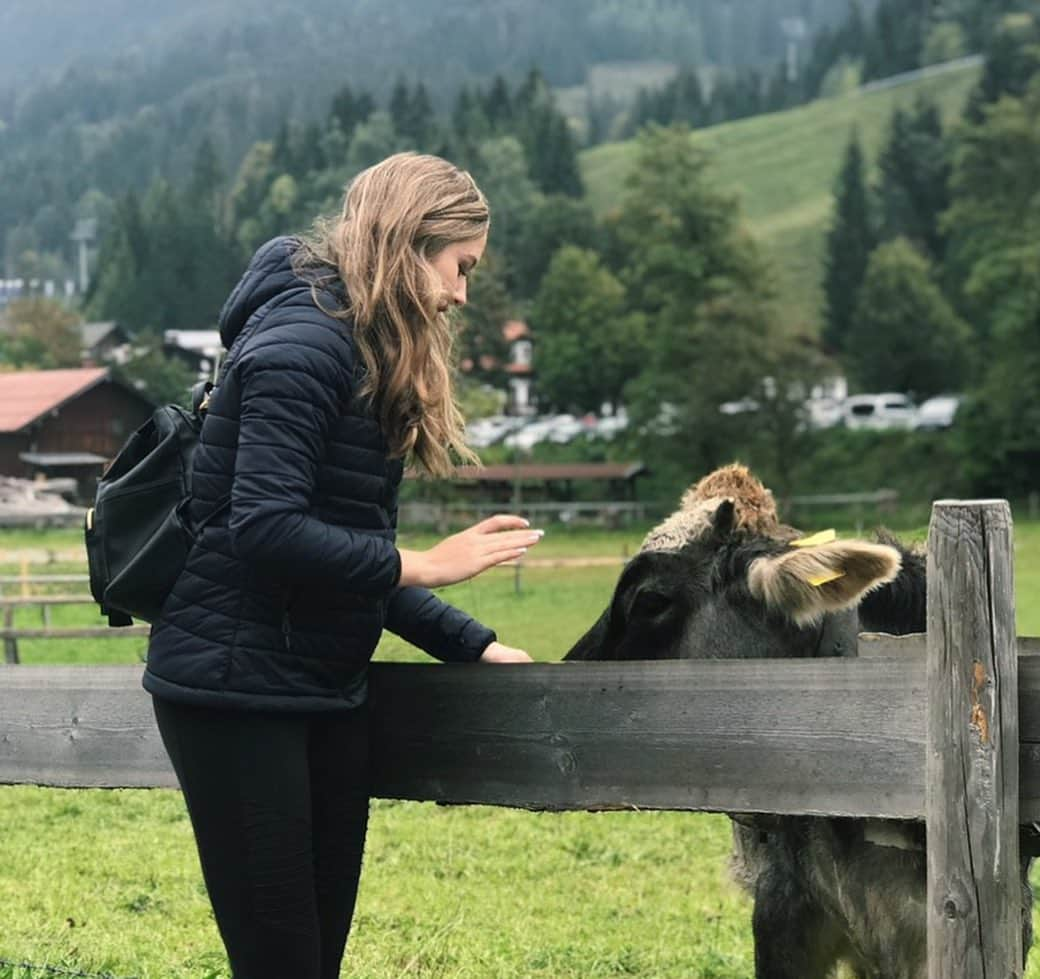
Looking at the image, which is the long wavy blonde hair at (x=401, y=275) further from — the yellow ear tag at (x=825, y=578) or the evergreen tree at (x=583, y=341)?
the evergreen tree at (x=583, y=341)

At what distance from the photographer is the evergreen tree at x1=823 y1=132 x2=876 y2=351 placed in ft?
326

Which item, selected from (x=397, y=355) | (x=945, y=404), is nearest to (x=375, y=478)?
(x=397, y=355)

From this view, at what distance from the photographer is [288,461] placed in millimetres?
2711

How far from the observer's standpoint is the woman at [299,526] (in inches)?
108

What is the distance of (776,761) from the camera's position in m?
2.95

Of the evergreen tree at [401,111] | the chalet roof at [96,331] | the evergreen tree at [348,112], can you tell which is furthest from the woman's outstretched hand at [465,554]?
the evergreen tree at [348,112]

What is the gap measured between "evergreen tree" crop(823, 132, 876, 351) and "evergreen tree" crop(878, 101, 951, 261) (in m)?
1.86

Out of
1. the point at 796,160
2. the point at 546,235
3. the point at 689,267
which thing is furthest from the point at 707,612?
the point at 796,160

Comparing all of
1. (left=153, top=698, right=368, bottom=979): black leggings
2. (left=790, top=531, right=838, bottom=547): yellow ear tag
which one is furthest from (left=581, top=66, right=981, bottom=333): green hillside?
(left=153, top=698, right=368, bottom=979): black leggings

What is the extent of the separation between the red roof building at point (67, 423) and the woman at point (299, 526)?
48490 millimetres

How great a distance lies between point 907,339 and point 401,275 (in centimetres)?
8489

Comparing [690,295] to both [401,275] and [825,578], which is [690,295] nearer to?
[825,578]

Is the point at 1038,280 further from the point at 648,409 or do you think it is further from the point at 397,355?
the point at 397,355

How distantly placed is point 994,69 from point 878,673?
396 feet
